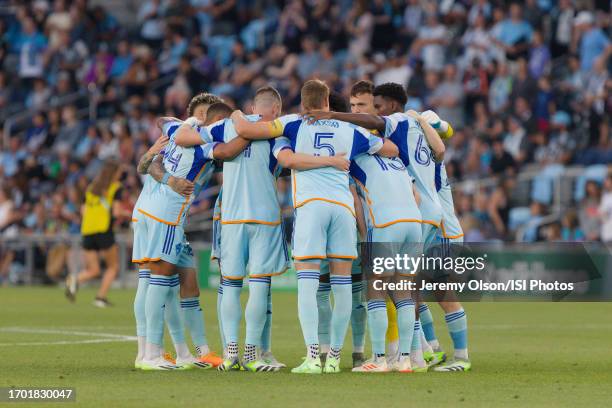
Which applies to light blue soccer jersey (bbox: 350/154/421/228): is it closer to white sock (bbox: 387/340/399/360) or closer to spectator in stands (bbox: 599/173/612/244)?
white sock (bbox: 387/340/399/360)

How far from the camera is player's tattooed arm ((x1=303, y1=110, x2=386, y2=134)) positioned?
10.5m

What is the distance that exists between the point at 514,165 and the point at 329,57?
607cm

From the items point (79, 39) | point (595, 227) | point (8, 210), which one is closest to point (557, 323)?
point (595, 227)

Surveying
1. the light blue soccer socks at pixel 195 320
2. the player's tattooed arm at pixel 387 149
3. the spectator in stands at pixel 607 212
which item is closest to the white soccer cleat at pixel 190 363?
the light blue soccer socks at pixel 195 320

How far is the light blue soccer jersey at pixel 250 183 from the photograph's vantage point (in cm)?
1074

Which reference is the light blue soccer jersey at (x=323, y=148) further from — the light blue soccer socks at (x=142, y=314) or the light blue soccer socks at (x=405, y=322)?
the light blue soccer socks at (x=142, y=314)

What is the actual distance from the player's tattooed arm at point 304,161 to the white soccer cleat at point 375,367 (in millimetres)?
1591

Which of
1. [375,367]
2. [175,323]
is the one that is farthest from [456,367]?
[175,323]

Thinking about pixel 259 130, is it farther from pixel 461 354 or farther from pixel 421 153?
pixel 461 354

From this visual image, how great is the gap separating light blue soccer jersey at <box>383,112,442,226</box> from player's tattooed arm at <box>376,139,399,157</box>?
17 cm

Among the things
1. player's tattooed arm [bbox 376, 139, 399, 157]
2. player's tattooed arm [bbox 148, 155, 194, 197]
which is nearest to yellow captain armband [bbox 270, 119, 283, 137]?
player's tattooed arm [bbox 376, 139, 399, 157]

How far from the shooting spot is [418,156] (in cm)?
1105

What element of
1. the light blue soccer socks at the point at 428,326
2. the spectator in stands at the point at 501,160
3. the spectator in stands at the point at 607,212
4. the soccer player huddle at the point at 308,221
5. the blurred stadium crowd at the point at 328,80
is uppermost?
the blurred stadium crowd at the point at 328,80

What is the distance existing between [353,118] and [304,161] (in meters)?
0.55
